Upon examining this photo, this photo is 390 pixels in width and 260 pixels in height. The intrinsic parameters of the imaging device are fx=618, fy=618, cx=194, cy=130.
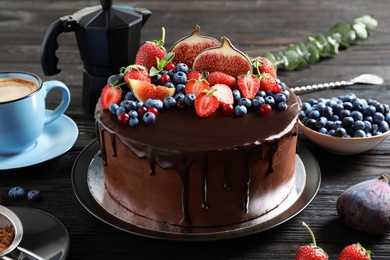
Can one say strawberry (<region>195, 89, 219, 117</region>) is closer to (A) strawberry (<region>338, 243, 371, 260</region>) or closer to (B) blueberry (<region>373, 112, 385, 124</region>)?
(A) strawberry (<region>338, 243, 371, 260</region>)

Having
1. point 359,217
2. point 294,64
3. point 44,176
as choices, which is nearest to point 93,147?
point 44,176

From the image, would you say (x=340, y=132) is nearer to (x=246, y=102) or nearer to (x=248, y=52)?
(x=246, y=102)

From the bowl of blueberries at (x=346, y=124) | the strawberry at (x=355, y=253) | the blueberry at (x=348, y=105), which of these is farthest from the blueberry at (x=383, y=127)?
the strawberry at (x=355, y=253)

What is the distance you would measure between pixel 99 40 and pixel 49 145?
0.40 meters

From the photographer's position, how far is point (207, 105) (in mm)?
1479

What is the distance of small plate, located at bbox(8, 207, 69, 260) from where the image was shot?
1.34 meters

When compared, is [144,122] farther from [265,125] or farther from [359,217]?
[359,217]

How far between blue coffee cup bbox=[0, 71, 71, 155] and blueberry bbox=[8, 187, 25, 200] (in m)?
0.18

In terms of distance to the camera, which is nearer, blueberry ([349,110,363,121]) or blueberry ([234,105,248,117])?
blueberry ([234,105,248,117])

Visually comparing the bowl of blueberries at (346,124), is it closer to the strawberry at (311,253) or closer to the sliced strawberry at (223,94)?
the sliced strawberry at (223,94)

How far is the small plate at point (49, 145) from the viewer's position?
1766 millimetres

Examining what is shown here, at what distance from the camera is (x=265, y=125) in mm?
1479

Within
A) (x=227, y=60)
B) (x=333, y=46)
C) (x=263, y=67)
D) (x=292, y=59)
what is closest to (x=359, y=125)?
(x=263, y=67)

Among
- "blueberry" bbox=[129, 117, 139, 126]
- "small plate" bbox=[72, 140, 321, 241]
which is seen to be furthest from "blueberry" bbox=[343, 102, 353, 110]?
"blueberry" bbox=[129, 117, 139, 126]
